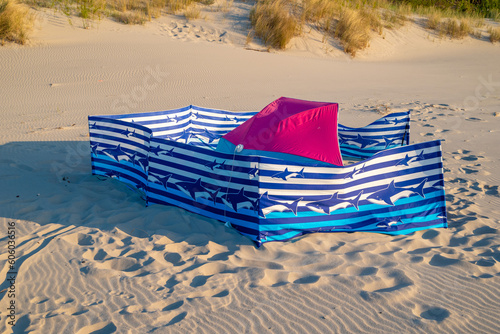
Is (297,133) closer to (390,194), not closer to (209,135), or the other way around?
(390,194)

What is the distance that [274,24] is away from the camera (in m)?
14.2

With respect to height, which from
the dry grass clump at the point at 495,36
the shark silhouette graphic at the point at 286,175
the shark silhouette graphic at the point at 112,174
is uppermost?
the dry grass clump at the point at 495,36

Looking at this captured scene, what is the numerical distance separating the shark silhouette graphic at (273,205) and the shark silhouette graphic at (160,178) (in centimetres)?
119

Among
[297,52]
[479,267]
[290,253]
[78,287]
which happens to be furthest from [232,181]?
[297,52]

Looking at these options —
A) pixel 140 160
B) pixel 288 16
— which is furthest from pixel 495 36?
pixel 140 160

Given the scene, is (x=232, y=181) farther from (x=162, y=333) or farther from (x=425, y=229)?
(x=425, y=229)

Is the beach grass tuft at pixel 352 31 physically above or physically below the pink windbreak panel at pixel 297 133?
above

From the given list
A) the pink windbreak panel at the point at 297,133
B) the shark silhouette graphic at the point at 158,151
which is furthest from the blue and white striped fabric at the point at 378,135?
the shark silhouette graphic at the point at 158,151

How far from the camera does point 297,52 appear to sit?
1451cm

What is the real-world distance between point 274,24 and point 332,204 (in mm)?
11395

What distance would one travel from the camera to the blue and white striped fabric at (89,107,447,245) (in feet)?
13.0

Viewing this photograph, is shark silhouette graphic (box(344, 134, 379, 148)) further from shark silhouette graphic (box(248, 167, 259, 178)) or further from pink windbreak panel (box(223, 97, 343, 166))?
shark silhouette graphic (box(248, 167, 259, 178))

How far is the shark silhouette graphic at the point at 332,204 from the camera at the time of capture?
4070mm

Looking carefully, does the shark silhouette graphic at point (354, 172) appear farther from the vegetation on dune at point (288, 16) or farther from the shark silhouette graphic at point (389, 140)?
the vegetation on dune at point (288, 16)
